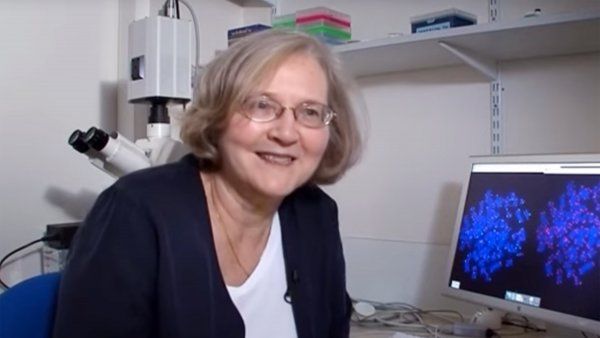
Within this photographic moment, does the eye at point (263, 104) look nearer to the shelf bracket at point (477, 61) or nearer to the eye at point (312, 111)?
the eye at point (312, 111)

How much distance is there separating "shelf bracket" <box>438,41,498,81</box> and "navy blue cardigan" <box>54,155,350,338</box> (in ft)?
2.41

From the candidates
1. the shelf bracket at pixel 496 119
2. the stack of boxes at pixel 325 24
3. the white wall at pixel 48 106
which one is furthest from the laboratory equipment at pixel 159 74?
the shelf bracket at pixel 496 119

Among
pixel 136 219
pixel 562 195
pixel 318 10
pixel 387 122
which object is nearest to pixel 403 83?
pixel 387 122

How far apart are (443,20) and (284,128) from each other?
0.63 metres

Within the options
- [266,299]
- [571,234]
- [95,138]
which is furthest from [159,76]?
[571,234]

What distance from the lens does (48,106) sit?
154cm

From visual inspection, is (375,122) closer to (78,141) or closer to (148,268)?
(78,141)

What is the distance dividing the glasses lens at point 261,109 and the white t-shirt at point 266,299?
0.29 metres

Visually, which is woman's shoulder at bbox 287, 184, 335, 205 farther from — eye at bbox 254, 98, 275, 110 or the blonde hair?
eye at bbox 254, 98, 275, 110

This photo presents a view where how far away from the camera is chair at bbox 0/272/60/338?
87 cm

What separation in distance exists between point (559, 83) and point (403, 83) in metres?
0.45

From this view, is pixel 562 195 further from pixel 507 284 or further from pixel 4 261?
pixel 4 261

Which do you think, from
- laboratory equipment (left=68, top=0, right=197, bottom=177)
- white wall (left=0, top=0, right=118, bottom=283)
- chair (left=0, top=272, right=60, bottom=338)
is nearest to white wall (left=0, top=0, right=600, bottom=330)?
white wall (left=0, top=0, right=118, bottom=283)

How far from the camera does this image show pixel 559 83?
1.51 metres
